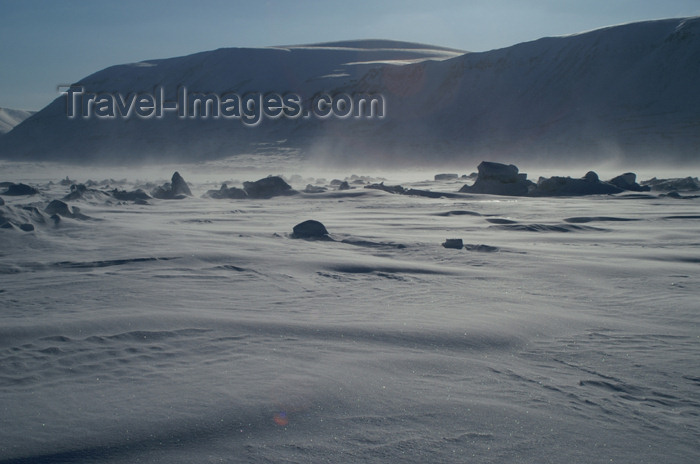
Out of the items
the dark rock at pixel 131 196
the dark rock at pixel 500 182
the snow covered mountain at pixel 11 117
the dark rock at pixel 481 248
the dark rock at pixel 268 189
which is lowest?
the dark rock at pixel 481 248

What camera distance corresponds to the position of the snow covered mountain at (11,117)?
225 feet

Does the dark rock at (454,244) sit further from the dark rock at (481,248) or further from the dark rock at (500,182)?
the dark rock at (500,182)

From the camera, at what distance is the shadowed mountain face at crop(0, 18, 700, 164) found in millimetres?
28438

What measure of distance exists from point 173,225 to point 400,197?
153 inches

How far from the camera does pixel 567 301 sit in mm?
2637

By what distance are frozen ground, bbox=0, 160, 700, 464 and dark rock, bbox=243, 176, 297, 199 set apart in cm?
575

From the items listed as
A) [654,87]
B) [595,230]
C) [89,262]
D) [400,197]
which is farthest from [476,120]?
[89,262]

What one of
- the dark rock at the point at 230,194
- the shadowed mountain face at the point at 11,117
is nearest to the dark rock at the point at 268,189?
the dark rock at the point at 230,194

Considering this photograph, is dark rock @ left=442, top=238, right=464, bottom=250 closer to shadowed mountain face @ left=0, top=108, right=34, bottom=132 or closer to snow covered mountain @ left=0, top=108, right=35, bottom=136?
snow covered mountain @ left=0, top=108, right=35, bottom=136

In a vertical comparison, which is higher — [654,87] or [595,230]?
[654,87]

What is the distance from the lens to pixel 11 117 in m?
81.2

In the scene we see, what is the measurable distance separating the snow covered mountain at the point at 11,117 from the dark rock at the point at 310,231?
6908cm

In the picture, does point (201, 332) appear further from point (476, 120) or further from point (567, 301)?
point (476, 120)

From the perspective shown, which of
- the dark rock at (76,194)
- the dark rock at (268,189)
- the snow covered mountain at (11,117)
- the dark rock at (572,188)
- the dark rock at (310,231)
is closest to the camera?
the dark rock at (310,231)
